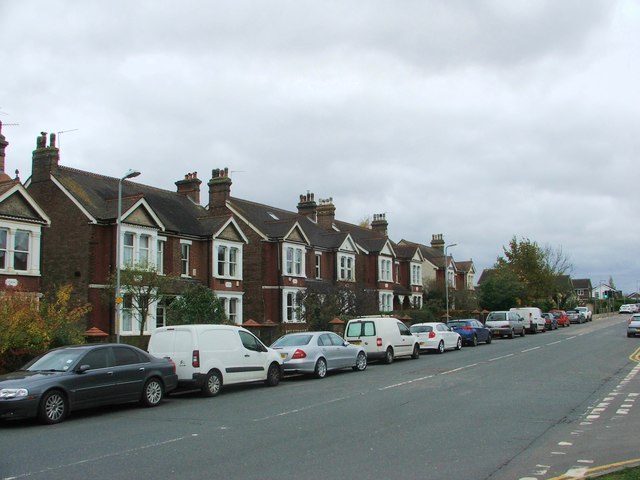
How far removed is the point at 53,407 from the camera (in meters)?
12.5

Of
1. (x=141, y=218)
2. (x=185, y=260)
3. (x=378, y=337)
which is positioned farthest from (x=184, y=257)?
(x=378, y=337)

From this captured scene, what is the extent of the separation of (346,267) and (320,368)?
3152cm

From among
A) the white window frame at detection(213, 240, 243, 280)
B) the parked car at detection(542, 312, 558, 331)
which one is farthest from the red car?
the white window frame at detection(213, 240, 243, 280)

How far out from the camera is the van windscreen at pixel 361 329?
25531mm

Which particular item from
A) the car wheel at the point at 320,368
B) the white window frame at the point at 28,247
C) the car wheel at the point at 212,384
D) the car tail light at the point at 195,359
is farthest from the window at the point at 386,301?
the car tail light at the point at 195,359

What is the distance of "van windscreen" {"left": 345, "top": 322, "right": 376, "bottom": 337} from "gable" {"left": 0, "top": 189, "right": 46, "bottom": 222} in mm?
14178

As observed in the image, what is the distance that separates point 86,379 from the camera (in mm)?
13242

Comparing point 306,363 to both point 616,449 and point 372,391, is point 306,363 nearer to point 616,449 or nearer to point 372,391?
point 372,391

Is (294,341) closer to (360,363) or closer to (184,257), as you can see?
(360,363)

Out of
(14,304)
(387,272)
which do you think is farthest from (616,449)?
(387,272)

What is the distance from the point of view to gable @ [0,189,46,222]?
90.3ft

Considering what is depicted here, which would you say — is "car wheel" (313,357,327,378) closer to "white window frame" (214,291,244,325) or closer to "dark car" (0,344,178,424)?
"dark car" (0,344,178,424)

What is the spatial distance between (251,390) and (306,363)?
261 centimetres

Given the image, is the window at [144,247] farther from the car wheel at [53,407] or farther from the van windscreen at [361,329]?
the car wheel at [53,407]
